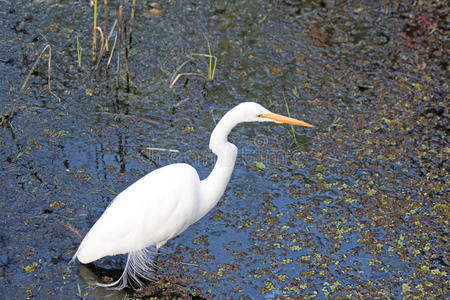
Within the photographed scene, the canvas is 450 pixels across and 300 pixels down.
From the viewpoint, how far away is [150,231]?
340 cm

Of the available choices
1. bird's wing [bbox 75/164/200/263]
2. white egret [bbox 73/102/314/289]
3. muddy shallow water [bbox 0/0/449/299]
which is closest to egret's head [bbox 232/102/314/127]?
white egret [bbox 73/102/314/289]

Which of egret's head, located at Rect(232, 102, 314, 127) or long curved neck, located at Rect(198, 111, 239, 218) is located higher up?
egret's head, located at Rect(232, 102, 314, 127)

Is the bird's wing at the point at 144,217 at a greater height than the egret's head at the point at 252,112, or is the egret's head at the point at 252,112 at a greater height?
the egret's head at the point at 252,112

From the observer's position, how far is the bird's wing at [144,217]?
336cm

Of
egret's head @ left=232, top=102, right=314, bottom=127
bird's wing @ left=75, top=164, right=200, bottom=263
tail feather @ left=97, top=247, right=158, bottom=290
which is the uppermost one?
egret's head @ left=232, top=102, right=314, bottom=127

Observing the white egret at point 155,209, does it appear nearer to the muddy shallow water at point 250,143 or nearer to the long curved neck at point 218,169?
the long curved neck at point 218,169

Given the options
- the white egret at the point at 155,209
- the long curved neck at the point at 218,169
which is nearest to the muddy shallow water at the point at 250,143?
the white egret at the point at 155,209

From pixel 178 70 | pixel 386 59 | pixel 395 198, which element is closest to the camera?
pixel 395 198

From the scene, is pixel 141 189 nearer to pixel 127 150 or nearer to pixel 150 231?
pixel 150 231

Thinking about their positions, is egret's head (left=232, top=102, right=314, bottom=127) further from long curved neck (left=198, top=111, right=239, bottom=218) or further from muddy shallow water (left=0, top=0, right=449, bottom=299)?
muddy shallow water (left=0, top=0, right=449, bottom=299)

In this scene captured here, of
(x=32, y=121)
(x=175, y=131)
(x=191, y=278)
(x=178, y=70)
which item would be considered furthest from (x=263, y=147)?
(x=32, y=121)

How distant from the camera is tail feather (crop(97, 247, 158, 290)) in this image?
3.47 metres

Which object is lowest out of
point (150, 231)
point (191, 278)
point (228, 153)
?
point (191, 278)

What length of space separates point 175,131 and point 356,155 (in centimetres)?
153
